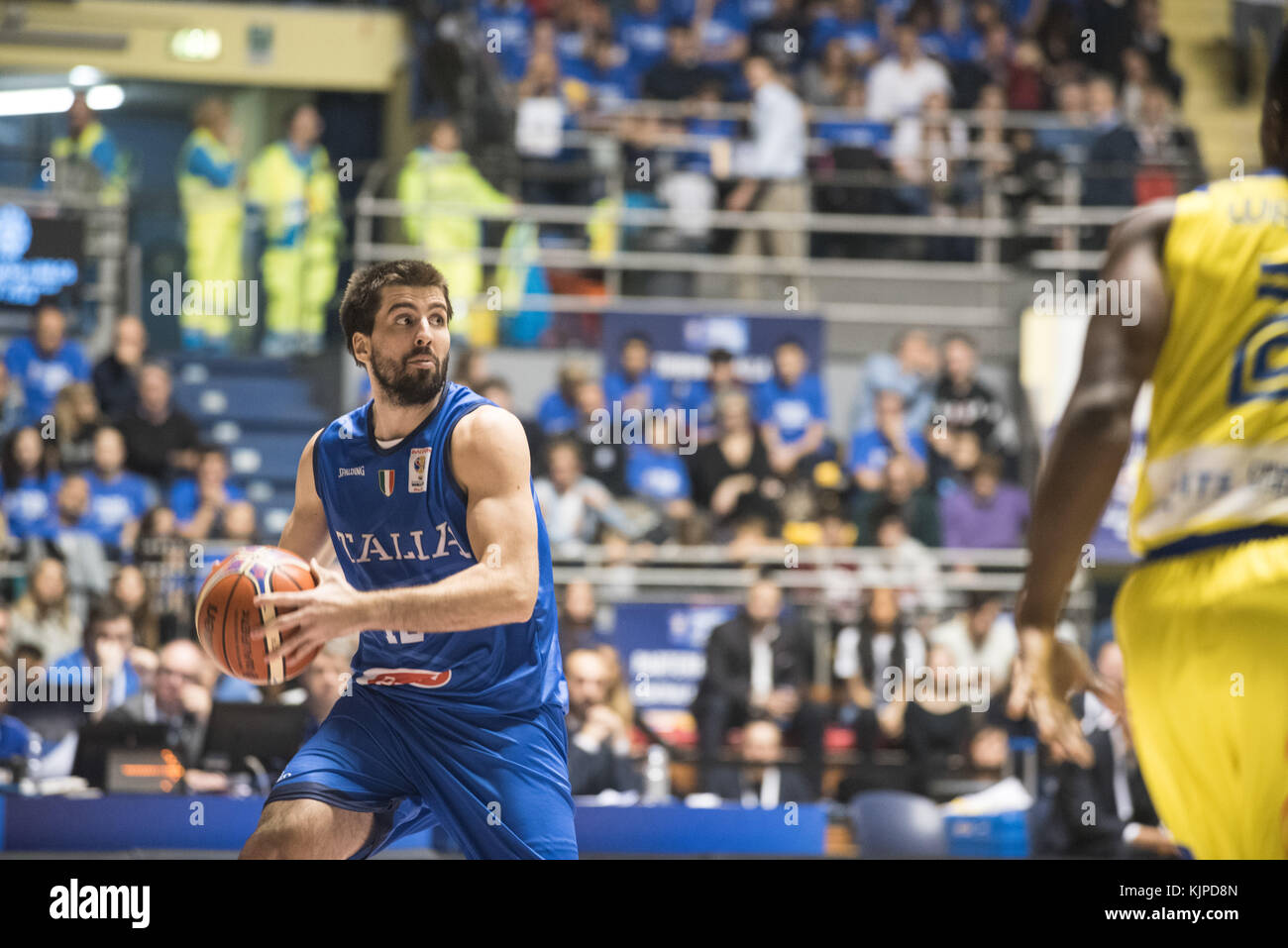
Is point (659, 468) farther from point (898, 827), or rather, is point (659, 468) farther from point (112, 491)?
point (112, 491)

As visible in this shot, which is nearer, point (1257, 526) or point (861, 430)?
point (1257, 526)

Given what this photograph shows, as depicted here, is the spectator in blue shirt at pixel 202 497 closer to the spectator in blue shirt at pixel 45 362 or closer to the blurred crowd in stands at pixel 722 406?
the blurred crowd in stands at pixel 722 406

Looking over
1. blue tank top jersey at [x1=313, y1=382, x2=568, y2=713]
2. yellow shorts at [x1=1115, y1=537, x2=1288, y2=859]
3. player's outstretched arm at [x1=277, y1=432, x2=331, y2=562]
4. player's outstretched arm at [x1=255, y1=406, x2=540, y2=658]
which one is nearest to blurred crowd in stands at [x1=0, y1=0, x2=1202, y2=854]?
player's outstretched arm at [x1=277, y1=432, x2=331, y2=562]

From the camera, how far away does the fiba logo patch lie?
3740 millimetres

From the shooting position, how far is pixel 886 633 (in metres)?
8.62

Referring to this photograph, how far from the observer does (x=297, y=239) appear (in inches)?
423

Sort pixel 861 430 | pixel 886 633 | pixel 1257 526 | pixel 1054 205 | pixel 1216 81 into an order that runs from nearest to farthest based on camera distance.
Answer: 1. pixel 1257 526
2. pixel 886 633
3. pixel 861 430
4. pixel 1054 205
5. pixel 1216 81

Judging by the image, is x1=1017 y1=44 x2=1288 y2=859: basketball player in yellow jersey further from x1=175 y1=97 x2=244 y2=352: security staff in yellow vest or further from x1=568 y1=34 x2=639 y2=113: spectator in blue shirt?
x1=568 y1=34 x2=639 y2=113: spectator in blue shirt

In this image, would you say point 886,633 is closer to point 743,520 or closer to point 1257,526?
A: point 743,520

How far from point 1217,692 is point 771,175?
925 centimetres

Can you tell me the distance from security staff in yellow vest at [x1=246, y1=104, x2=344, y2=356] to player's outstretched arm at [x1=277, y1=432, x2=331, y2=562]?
6.98m

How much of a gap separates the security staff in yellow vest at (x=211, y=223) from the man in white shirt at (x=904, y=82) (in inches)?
186
